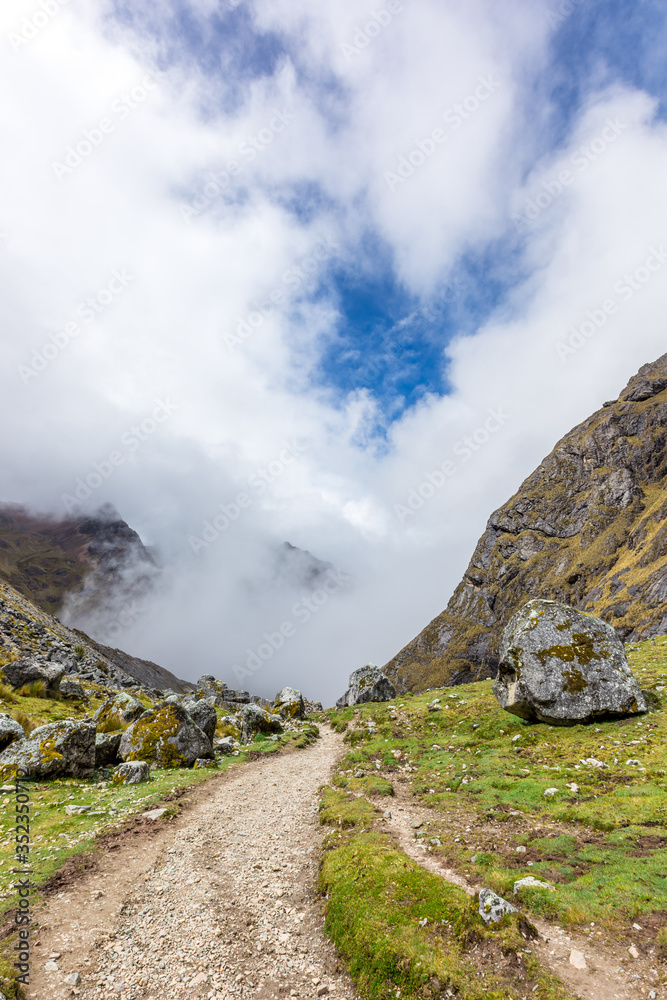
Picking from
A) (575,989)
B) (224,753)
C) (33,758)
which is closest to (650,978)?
(575,989)

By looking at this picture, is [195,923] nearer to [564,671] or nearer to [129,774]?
[129,774]

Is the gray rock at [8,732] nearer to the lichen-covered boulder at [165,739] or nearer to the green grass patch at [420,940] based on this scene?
the lichen-covered boulder at [165,739]

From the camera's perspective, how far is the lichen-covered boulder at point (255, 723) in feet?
142

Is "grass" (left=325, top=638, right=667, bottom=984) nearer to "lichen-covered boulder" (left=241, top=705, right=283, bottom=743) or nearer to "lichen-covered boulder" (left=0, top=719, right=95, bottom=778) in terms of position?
"lichen-covered boulder" (left=0, top=719, right=95, bottom=778)

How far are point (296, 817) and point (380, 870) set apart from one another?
9.38 metres

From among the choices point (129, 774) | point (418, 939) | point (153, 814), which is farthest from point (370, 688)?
point (418, 939)

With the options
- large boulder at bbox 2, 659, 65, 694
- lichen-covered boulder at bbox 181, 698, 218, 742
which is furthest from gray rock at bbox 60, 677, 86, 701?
lichen-covered boulder at bbox 181, 698, 218, 742

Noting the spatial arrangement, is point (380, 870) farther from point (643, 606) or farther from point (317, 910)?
point (643, 606)

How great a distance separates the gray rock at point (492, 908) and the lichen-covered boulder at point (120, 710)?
29.1 m

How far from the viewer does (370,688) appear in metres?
55.3

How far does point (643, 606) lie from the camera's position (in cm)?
15212

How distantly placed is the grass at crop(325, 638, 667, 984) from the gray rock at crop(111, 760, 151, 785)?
35.8 ft

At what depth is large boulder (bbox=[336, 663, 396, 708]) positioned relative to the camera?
55.2m

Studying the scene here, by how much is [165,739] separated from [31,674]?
14391 millimetres
